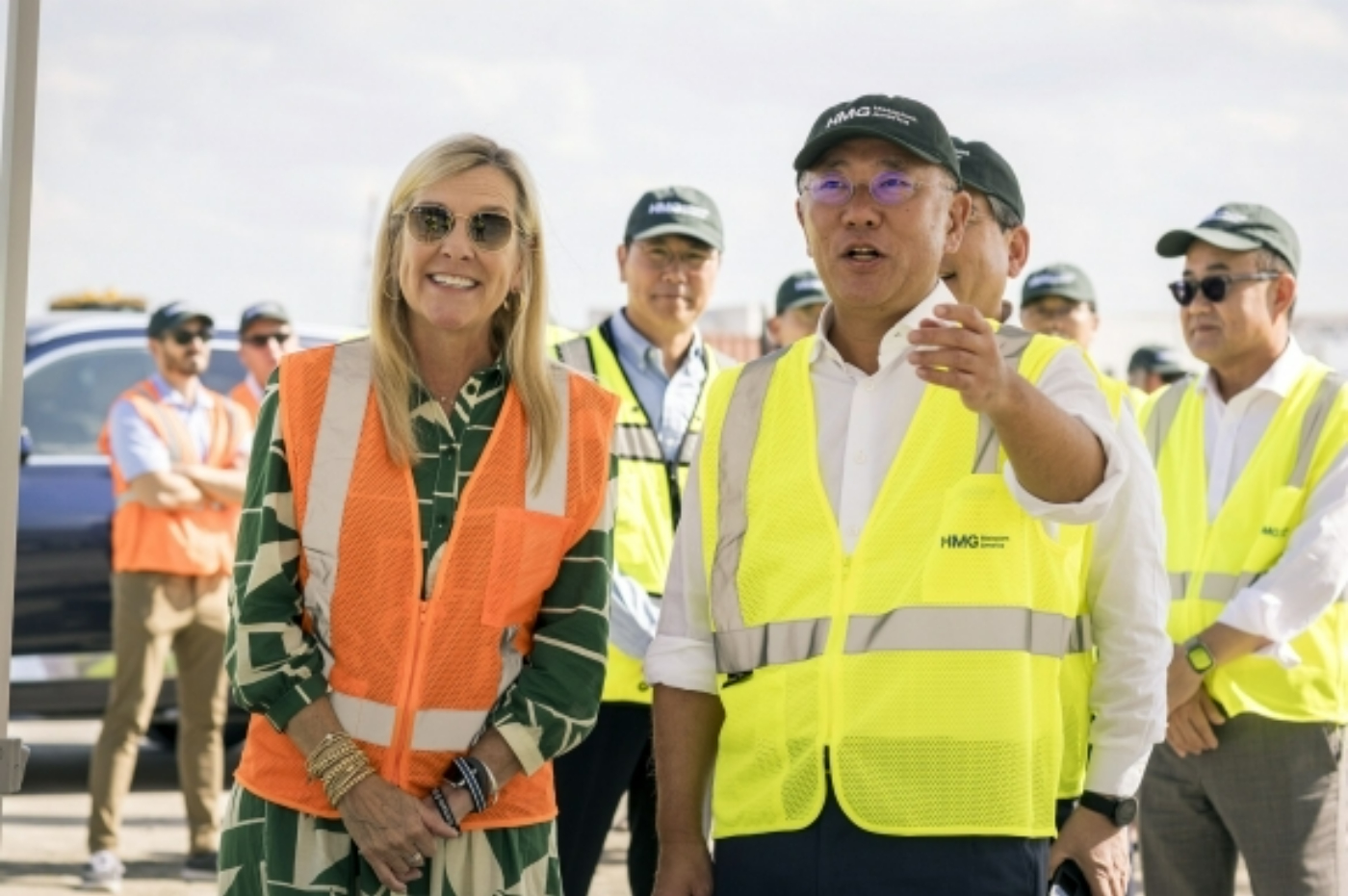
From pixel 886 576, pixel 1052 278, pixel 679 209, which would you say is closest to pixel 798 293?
pixel 1052 278

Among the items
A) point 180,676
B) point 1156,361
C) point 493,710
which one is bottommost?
point 180,676

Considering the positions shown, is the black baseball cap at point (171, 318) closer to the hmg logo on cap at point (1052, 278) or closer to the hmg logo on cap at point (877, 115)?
the hmg logo on cap at point (1052, 278)

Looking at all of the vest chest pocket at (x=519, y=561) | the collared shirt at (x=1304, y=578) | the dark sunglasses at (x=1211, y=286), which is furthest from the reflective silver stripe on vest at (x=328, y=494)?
the dark sunglasses at (x=1211, y=286)

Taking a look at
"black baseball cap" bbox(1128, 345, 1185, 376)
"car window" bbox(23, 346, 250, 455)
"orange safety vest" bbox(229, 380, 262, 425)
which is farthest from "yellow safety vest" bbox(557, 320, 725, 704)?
"black baseball cap" bbox(1128, 345, 1185, 376)

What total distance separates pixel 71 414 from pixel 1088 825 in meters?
7.92

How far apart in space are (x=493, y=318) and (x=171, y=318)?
5714 mm

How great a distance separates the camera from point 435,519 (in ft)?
11.6

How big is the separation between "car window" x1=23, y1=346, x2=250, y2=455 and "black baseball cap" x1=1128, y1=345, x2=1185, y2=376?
5.66 metres

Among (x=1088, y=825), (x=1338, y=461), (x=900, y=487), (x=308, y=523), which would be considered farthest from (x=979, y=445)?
(x=1338, y=461)

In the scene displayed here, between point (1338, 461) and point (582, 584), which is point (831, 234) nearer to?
point (582, 584)

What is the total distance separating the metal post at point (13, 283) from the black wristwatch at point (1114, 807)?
1978 mm

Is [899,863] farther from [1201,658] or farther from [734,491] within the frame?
[1201,658]

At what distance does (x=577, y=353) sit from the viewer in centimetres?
565

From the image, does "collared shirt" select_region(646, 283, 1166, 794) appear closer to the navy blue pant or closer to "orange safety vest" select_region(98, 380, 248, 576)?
the navy blue pant
